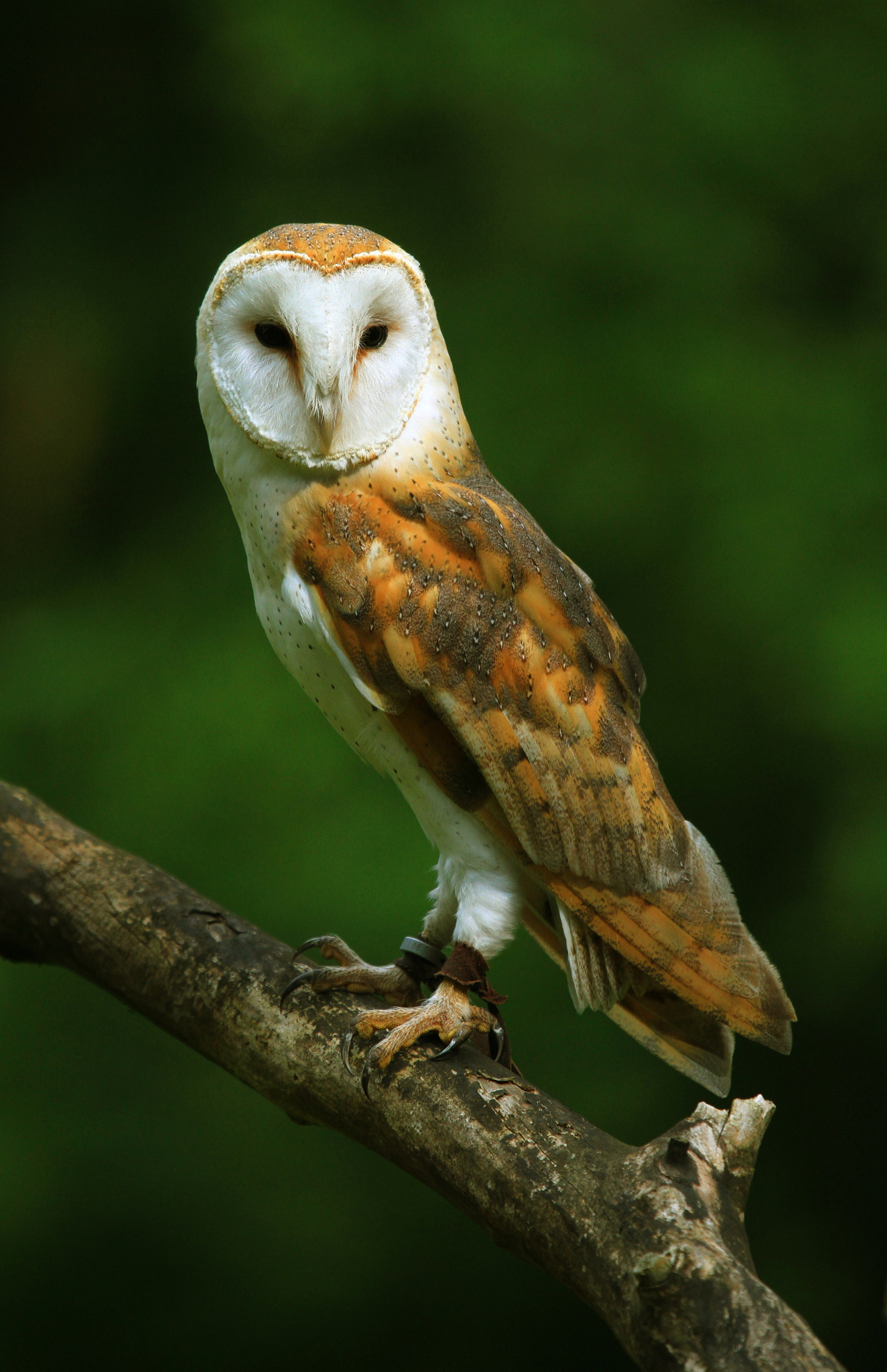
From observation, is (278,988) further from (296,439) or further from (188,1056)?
(188,1056)

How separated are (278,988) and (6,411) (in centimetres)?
201

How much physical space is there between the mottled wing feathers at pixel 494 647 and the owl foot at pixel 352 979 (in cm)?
38

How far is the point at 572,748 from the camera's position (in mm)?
1462

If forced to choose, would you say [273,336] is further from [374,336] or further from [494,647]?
[494,647]

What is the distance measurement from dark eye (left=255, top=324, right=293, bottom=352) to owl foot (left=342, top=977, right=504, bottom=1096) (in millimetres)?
789

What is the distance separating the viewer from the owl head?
51.6 inches

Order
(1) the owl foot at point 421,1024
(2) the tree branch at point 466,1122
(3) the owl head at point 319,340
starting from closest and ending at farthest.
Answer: (2) the tree branch at point 466,1122
(3) the owl head at point 319,340
(1) the owl foot at point 421,1024

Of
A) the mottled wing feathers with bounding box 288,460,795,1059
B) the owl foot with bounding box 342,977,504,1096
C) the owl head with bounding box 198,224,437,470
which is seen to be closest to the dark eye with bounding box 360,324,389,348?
the owl head with bounding box 198,224,437,470

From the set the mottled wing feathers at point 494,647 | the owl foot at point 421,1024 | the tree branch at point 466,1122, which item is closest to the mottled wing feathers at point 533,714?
the mottled wing feathers at point 494,647

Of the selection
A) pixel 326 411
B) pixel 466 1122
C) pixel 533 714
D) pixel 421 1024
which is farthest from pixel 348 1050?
pixel 326 411

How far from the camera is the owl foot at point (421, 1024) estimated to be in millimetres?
1439

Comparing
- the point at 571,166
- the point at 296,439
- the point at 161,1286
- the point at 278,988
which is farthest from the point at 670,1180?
the point at 571,166

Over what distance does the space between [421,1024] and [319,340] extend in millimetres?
811

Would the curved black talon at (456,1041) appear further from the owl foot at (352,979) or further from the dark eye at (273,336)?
the dark eye at (273,336)
